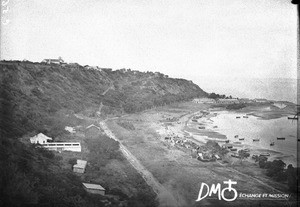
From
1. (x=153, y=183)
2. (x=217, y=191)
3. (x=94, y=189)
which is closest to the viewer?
(x=94, y=189)

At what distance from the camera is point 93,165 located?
741 cm

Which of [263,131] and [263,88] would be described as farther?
[263,88]

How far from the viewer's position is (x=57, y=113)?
29.2 feet

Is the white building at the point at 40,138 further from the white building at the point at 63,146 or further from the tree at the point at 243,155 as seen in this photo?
the tree at the point at 243,155

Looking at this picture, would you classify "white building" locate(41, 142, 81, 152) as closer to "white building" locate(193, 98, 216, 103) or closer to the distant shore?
the distant shore

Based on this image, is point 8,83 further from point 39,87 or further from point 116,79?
point 116,79

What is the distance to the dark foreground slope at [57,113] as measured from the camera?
607 centimetres

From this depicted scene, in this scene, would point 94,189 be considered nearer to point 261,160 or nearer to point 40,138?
point 40,138

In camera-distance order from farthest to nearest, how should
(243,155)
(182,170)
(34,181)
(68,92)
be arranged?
1. (68,92)
2. (243,155)
3. (182,170)
4. (34,181)

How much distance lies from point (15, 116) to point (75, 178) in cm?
280

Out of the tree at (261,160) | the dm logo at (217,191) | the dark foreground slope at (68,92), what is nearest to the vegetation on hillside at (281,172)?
the tree at (261,160)

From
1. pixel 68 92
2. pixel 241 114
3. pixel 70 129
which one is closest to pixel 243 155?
pixel 241 114

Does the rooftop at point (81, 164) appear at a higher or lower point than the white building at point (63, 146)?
lower

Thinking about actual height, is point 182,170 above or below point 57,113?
below
